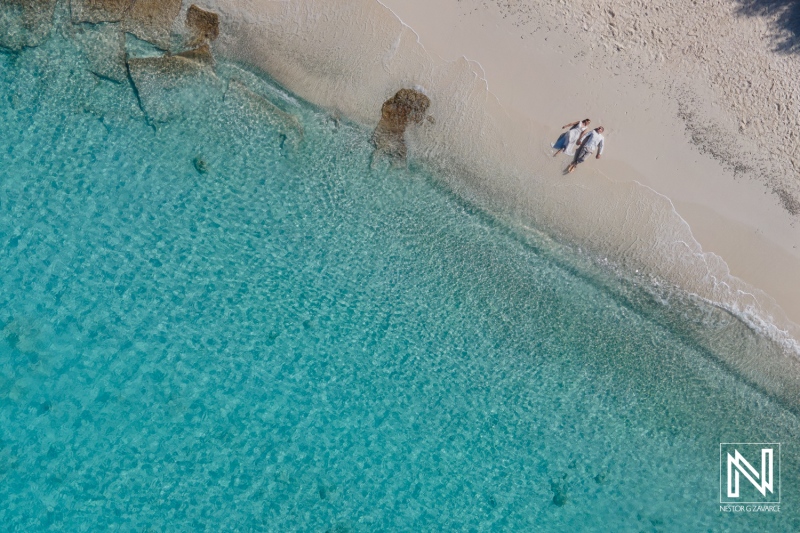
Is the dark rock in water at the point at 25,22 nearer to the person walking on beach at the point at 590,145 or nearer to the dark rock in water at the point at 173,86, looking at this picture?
the dark rock in water at the point at 173,86

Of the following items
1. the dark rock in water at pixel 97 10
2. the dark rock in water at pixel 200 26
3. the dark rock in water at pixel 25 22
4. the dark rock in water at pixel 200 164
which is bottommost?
the dark rock in water at pixel 200 164

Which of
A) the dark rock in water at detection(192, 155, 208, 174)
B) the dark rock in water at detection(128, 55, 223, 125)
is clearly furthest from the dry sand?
the dark rock in water at detection(192, 155, 208, 174)

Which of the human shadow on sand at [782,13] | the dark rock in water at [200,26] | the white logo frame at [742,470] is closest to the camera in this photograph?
the human shadow on sand at [782,13]

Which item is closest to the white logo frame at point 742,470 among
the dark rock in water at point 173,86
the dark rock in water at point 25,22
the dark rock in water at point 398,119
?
the dark rock in water at point 398,119

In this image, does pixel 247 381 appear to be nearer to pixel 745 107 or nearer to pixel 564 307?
pixel 564 307

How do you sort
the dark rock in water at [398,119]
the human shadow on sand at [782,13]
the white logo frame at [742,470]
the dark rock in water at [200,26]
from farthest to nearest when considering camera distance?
the white logo frame at [742,470] → the dark rock in water at [398,119] → the dark rock in water at [200,26] → the human shadow on sand at [782,13]

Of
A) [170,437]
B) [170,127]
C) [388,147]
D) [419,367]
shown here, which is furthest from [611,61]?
[170,437]

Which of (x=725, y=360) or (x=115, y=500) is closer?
(x=115, y=500)
